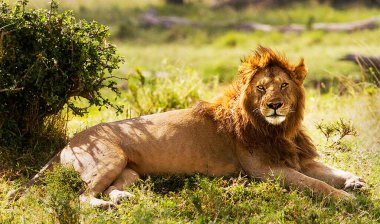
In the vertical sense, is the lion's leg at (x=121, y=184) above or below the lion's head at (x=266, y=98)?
below

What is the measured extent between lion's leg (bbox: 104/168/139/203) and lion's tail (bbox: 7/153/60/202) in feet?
1.67

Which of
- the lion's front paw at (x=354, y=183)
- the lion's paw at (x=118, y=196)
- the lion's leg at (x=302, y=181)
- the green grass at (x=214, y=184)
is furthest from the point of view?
the lion's front paw at (x=354, y=183)

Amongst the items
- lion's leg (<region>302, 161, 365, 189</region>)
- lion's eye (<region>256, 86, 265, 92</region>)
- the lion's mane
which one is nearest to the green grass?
lion's leg (<region>302, 161, 365, 189</region>)

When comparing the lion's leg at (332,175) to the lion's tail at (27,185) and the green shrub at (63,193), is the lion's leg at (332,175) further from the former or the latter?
the lion's tail at (27,185)

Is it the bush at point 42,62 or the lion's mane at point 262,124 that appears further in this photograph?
the bush at point 42,62

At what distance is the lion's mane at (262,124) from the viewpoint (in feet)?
17.1

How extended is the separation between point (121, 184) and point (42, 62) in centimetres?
120

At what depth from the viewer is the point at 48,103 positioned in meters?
5.65

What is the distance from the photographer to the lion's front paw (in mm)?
5160

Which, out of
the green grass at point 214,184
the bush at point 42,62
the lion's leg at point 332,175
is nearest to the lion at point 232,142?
the lion's leg at point 332,175

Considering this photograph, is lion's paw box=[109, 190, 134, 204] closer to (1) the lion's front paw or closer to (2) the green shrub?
(2) the green shrub

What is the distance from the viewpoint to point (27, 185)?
16.8 ft

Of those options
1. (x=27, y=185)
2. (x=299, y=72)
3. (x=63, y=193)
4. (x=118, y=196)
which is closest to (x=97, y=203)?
(x=118, y=196)

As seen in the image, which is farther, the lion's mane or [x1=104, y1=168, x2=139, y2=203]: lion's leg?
the lion's mane
